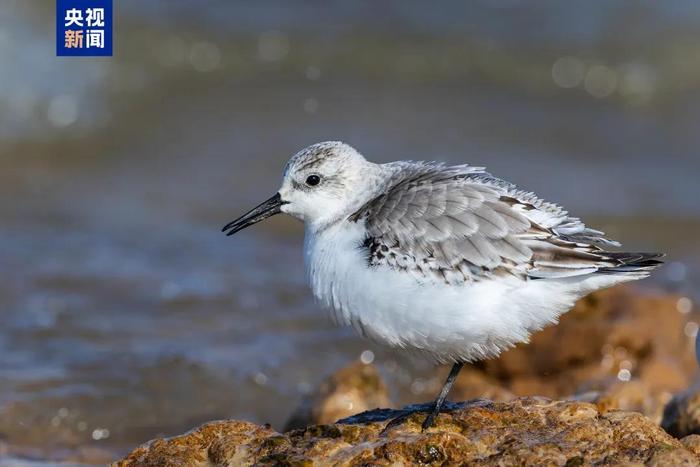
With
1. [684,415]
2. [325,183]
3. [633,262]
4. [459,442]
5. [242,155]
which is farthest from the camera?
[242,155]

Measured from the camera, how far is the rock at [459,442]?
5238 mm

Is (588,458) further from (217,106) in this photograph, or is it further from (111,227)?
(217,106)

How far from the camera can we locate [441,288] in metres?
5.80

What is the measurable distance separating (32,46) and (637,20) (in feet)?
36.1

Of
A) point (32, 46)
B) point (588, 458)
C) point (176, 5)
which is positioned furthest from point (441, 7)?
point (588, 458)

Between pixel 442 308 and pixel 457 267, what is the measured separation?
0.25 m

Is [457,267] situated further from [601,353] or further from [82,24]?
[82,24]

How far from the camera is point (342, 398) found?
7.92 m

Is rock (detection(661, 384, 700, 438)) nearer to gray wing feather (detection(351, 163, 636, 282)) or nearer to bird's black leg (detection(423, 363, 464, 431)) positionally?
gray wing feather (detection(351, 163, 636, 282))

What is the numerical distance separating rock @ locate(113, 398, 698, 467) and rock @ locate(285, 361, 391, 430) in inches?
73.7

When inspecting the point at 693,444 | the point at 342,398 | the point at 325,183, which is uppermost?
the point at 325,183

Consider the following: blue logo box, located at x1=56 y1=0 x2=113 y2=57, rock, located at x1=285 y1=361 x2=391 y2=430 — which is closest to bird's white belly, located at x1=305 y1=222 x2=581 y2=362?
rock, located at x1=285 y1=361 x2=391 y2=430

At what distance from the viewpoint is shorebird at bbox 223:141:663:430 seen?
578 cm

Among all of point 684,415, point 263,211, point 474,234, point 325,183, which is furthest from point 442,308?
point 684,415
